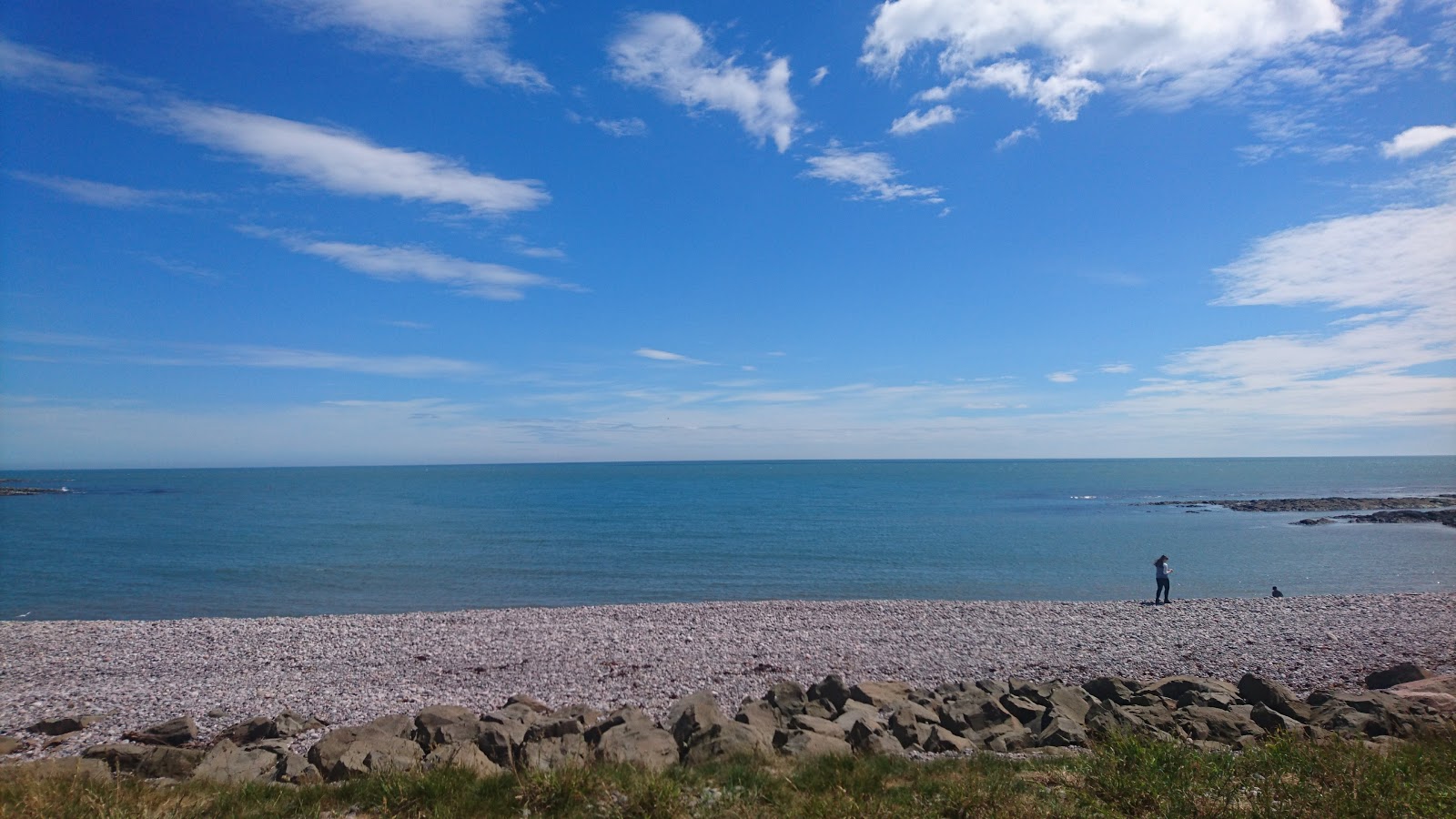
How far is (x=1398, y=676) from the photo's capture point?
14.4 m

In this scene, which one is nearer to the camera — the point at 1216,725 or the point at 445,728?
the point at 445,728

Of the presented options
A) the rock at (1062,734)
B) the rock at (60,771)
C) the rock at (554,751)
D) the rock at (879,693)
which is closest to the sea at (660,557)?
the rock at (879,693)

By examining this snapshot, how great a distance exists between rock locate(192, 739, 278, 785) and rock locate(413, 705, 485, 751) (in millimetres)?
1921

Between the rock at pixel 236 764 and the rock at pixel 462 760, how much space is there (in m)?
2.04

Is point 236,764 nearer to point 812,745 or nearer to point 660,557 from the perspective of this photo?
point 812,745

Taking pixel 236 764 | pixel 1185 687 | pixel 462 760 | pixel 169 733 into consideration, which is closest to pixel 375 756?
pixel 462 760

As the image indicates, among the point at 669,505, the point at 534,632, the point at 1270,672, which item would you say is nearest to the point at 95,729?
the point at 534,632

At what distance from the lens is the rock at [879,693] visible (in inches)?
539

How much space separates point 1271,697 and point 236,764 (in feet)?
52.2

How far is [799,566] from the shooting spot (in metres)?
38.2

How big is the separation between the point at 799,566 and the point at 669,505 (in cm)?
4937

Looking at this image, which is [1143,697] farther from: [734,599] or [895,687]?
[734,599]

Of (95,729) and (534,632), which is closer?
(95,729)

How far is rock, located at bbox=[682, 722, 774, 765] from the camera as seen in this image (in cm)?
990
